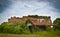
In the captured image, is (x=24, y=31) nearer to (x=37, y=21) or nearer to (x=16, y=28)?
(x=16, y=28)

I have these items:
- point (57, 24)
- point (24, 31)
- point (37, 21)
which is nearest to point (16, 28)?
point (24, 31)

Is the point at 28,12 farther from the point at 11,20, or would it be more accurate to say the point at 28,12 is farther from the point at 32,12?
the point at 11,20

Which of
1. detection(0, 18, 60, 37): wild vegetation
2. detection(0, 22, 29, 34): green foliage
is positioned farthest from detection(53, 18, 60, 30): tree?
detection(0, 22, 29, 34): green foliage

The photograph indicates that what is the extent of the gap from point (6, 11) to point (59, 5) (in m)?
0.90

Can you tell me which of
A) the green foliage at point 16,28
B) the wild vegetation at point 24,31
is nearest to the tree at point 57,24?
the wild vegetation at point 24,31

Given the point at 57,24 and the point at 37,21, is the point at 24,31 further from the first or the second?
the point at 57,24

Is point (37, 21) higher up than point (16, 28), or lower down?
higher up

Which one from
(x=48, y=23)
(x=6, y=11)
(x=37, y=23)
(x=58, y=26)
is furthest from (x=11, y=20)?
(x=58, y=26)

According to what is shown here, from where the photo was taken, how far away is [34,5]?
2980 millimetres

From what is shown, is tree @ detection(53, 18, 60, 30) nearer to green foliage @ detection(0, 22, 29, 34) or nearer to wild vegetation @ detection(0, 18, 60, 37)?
wild vegetation @ detection(0, 18, 60, 37)

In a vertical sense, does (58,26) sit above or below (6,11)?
below

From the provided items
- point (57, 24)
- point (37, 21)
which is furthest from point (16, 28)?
point (57, 24)

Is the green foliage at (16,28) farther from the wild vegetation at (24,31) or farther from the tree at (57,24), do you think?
the tree at (57,24)

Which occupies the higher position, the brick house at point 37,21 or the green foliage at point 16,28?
the brick house at point 37,21
